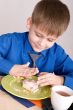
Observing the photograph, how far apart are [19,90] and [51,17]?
0.34m

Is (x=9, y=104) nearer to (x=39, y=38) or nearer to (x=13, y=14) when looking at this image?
(x=39, y=38)

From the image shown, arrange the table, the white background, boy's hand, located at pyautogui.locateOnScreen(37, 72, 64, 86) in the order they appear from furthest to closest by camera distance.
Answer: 1. the white background
2. boy's hand, located at pyautogui.locateOnScreen(37, 72, 64, 86)
3. the table

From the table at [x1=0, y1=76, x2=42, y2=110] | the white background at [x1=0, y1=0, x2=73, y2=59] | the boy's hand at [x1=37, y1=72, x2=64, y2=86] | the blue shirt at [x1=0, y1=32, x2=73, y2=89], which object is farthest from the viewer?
the white background at [x1=0, y1=0, x2=73, y2=59]

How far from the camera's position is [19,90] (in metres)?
0.96

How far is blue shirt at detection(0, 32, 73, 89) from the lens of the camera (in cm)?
119

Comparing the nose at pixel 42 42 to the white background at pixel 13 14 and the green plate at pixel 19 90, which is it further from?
the white background at pixel 13 14

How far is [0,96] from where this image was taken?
91 centimetres

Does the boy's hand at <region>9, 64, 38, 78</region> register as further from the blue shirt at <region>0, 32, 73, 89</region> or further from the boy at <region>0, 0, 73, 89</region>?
the blue shirt at <region>0, 32, 73, 89</region>

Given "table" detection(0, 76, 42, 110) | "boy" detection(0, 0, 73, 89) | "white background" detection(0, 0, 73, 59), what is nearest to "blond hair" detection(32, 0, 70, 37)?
"boy" detection(0, 0, 73, 89)

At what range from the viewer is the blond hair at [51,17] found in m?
1.04

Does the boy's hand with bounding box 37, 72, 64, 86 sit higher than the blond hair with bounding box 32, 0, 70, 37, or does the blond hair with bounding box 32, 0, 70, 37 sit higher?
the blond hair with bounding box 32, 0, 70, 37

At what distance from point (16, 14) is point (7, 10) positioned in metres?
0.09

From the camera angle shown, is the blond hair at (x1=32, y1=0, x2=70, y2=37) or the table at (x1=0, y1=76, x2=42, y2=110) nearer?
the table at (x1=0, y1=76, x2=42, y2=110)

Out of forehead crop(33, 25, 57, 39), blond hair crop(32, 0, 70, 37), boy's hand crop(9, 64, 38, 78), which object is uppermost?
blond hair crop(32, 0, 70, 37)
